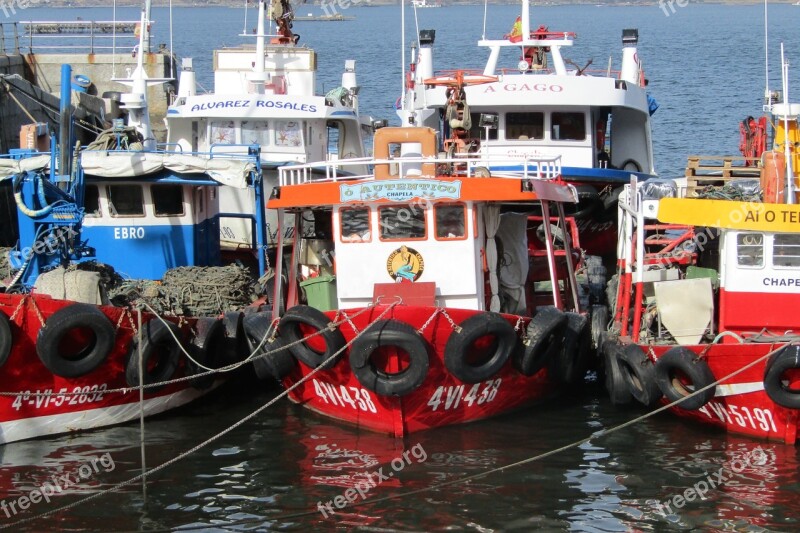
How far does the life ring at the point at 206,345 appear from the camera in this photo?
15016 millimetres

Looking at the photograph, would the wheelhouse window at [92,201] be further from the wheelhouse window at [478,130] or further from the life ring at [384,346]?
the wheelhouse window at [478,130]

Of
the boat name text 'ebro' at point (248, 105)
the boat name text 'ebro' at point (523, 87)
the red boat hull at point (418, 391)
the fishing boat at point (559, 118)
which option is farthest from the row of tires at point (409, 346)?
the boat name text 'ebro' at point (523, 87)

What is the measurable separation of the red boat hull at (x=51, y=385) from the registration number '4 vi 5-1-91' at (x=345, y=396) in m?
1.78

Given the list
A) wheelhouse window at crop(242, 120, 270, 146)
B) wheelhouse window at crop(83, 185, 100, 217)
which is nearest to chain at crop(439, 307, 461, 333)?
wheelhouse window at crop(83, 185, 100, 217)

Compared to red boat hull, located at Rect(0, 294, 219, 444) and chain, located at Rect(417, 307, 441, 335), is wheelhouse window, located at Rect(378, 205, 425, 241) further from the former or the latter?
red boat hull, located at Rect(0, 294, 219, 444)

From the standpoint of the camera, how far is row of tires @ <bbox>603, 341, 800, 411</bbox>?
513 inches

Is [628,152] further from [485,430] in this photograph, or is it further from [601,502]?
[601,502]

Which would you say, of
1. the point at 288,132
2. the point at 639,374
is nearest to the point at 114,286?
the point at 288,132

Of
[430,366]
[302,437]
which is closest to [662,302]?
[430,366]

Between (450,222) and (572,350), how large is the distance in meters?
2.14

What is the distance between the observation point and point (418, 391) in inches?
544

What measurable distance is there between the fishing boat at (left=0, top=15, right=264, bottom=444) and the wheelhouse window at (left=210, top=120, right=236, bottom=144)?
2.35 m

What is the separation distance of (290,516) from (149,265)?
6.76 metres

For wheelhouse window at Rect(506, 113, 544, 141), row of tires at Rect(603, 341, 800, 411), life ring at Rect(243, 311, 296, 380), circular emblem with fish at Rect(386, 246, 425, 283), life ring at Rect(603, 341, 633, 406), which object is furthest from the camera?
wheelhouse window at Rect(506, 113, 544, 141)
